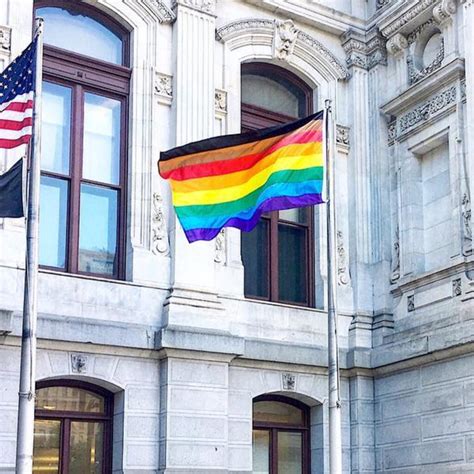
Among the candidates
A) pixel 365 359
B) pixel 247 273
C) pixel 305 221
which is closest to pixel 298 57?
pixel 305 221

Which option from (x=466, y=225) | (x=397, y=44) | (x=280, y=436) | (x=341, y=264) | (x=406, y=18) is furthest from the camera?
(x=397, y=44)

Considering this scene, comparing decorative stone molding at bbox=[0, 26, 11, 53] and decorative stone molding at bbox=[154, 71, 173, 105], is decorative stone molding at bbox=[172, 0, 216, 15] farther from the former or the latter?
decorative stone molding at bbox=[0, 26, 11, 53]

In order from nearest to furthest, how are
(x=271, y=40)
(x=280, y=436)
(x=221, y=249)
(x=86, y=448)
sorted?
1. (x=86, y=448)
2. (x=221, y=249)
3. (x=280, y=436)
4. (x=271, y=40)

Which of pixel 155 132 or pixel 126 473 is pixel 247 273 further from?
pixel 126 473

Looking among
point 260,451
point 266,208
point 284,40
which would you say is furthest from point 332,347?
point 284,40

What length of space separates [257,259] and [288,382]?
2544mm

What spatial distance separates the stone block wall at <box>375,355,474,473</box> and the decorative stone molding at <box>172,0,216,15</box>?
25.7ft

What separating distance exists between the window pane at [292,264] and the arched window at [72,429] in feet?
14.9

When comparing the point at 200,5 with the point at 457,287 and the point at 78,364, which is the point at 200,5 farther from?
the point at 78,364

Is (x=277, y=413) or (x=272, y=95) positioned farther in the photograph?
(x=272, y=95)

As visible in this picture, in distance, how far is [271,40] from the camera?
21.1m

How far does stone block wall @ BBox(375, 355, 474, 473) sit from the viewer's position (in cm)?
1802

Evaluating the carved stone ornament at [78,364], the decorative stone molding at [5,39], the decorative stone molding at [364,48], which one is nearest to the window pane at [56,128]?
the decorative stone molding at [5,39]

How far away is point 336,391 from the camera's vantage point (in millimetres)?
14180
